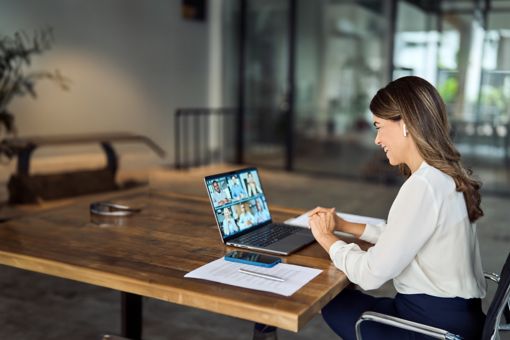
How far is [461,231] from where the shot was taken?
1482mm

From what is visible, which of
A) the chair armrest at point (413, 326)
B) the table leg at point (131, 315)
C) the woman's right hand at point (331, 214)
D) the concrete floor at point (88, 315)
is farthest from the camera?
the concrete floor at point (88, 315)

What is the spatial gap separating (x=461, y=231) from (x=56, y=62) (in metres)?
5.58

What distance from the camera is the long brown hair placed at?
1480mm

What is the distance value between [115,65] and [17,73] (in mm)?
1445

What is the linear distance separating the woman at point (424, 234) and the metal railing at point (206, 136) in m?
6.36

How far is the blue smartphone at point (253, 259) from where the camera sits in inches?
59.3

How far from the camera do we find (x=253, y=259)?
60.2 inches

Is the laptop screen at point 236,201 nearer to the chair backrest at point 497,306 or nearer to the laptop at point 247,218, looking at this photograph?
the laptop at point 247,218

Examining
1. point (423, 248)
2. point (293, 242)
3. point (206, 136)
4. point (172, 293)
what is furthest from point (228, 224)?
point (206, 136)

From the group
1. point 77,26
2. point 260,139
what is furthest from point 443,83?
point 77,26

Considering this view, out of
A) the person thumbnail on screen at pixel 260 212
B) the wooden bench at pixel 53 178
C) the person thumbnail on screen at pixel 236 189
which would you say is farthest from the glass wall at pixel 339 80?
the person thumbnail on screen at pixel 236 189

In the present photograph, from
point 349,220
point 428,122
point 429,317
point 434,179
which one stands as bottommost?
point 429,317

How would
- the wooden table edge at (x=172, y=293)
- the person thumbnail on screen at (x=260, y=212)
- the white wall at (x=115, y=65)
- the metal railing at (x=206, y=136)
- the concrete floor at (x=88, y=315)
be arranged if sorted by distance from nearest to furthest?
the wooden table edge at (x=172, y=293) < the person thumbnail on screen at (x=260, y=212) < the concrete floor at (x=88, y=315) < the white wall at (x=115, y=65) < the metal railing at (x=206, y=136)

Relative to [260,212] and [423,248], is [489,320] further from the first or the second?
[260,212]
